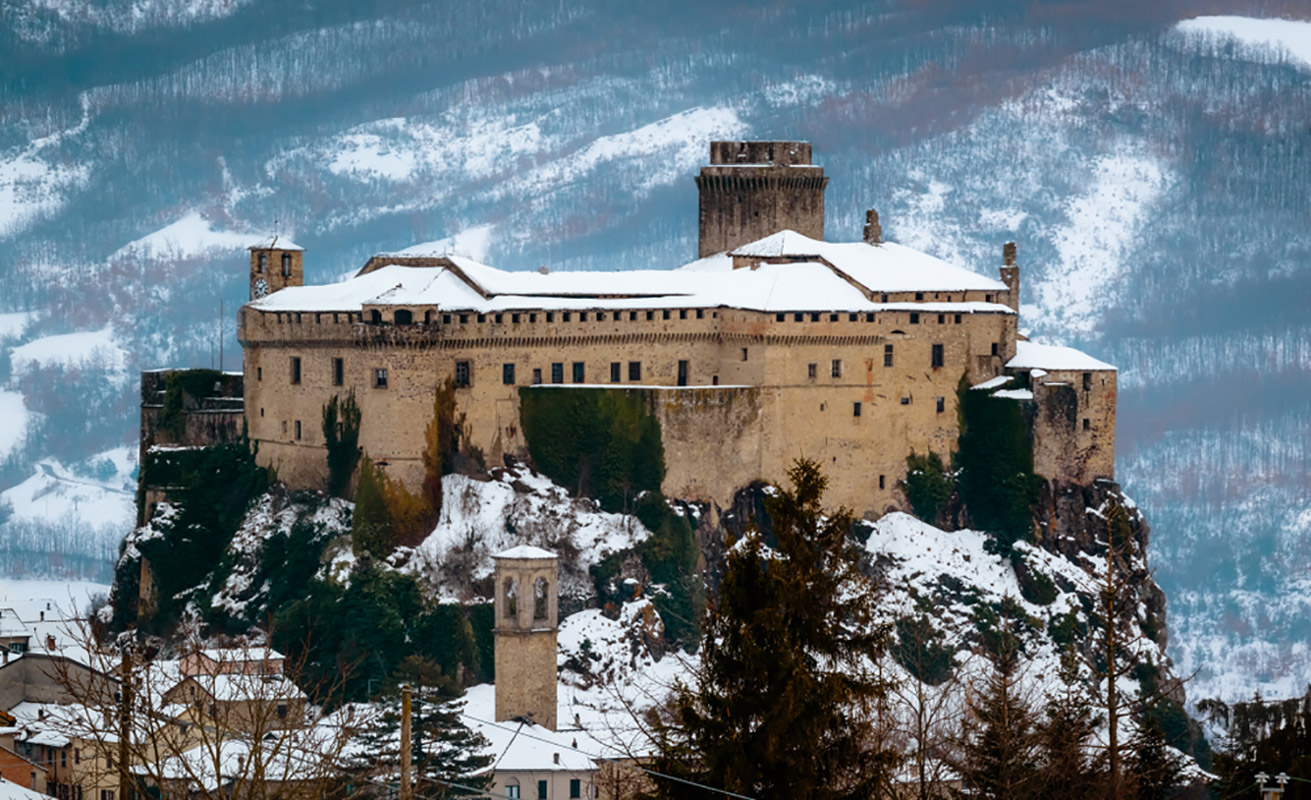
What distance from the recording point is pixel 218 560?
86500 mm

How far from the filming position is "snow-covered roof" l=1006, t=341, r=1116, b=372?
3450 inches

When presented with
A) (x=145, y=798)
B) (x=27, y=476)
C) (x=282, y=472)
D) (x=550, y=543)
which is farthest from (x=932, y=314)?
(x=27, y=476)

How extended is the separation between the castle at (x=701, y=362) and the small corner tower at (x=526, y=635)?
9009 mm

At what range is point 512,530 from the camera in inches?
3196

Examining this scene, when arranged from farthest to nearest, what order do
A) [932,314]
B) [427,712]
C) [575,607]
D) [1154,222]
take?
[1154,222], [932,314], [575,607], [427,712]

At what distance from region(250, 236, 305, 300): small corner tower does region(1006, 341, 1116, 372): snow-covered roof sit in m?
23.7

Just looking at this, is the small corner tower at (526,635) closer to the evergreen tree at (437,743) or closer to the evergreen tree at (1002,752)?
the evergreen tree at (437,743)

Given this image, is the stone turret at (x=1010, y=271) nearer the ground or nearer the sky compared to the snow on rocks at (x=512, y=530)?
nearer the sky

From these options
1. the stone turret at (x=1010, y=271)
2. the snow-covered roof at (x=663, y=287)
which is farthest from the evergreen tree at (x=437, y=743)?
the stone turret at (x=1010, y=271)

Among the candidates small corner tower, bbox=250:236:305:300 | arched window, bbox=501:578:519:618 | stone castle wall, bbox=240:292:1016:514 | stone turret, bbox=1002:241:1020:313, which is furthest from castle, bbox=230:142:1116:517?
arched window, bbox=501:578:519:618

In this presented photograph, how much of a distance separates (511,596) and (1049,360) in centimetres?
2350

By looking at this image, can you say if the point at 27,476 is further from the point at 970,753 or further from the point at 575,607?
the point at 970,753

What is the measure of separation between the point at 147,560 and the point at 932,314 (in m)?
26.2

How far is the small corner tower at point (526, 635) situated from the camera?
71438mm
